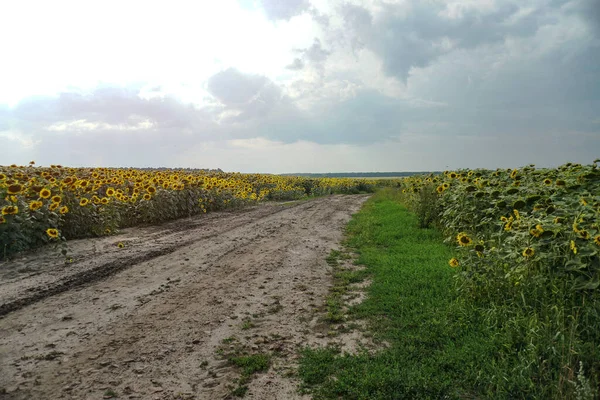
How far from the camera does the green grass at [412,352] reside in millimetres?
3076

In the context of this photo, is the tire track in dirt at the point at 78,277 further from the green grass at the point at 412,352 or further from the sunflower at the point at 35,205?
the green grass at the point at 412,352

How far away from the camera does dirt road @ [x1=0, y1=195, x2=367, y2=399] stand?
10.3 feet

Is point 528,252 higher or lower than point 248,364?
higher

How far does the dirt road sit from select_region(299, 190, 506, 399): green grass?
1.29 ft

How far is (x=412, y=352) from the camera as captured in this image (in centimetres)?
362

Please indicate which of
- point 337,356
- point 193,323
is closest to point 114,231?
point 193,323

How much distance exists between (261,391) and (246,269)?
3350mm

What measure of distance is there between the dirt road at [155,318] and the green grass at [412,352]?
0.39m

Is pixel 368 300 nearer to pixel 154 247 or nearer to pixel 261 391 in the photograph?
pixel 261 391

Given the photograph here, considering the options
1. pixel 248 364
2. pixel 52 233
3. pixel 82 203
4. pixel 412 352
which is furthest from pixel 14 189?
pixel 412 352

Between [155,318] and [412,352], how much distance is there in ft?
8.73

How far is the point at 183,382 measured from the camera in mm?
3154

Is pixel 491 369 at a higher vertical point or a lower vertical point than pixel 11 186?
lower

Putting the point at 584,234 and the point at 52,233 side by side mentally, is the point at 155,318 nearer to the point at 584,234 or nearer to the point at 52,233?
the point at 52,233
